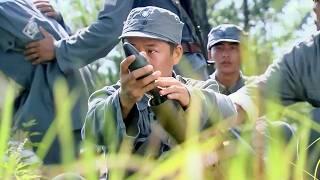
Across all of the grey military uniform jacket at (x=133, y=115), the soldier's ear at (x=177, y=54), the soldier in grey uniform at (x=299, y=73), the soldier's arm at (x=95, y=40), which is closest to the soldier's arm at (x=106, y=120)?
the grey military uniform jacket at (x=133, y=115)

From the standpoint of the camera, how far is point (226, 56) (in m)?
6.08

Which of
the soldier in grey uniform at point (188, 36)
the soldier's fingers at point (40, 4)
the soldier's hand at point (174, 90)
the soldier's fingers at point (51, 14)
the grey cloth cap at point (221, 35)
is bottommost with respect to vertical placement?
the grey cloth cap at point (221, 35)

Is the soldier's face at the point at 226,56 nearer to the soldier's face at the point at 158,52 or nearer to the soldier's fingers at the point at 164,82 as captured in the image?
the soldier's face at the point at 158,52

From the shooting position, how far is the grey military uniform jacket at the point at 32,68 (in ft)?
13.9

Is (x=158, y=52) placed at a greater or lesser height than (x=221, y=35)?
greater

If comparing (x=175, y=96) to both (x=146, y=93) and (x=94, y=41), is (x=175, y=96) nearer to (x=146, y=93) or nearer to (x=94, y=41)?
(x=146, y=93)

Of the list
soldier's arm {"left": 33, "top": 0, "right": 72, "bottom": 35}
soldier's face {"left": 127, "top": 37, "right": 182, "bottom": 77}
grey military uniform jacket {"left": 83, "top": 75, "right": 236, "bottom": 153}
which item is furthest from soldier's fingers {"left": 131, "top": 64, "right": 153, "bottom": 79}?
soldier's arm {"left": 33, "top": 0, "right": 72, "bottom": 35}

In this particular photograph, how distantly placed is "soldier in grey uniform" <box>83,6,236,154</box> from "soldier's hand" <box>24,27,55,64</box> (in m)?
1.22

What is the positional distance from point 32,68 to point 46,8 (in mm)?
374

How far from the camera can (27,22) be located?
426 centimetres

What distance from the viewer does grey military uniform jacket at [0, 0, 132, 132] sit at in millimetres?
4238

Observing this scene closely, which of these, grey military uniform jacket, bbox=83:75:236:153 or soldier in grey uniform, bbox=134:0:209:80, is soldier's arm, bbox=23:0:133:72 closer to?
soldier in grey uniform, bbox=134:0:209:80

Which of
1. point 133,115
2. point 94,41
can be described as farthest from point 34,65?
point 133,115

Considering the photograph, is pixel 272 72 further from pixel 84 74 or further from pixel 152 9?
pixel 84 74
